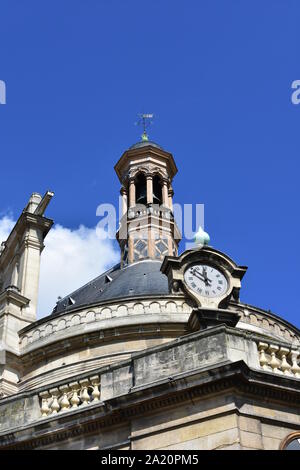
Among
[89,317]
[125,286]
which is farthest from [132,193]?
[89,317]

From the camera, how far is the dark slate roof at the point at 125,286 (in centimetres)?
2614

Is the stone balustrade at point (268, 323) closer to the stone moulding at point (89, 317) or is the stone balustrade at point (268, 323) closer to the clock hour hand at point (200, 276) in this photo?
the stone moulding at point (89, 317)

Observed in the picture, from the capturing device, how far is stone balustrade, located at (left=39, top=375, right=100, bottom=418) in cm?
1243

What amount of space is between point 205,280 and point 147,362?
17.7 ft

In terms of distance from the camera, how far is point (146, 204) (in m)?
38.8

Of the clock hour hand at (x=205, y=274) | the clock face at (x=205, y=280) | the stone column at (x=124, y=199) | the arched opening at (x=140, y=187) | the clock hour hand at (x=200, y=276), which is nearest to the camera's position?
the clock face at (x=205, y=280)

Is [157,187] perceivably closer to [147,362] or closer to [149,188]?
[149,188]

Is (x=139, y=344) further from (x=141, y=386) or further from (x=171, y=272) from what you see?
(x=141, y=386)

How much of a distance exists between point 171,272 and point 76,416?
5.81 metres

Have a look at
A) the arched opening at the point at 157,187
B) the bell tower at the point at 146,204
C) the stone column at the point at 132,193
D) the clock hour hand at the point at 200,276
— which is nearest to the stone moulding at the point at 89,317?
the clock hour hand at the point at 200,276

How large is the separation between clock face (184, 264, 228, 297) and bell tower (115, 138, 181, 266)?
53.3ft

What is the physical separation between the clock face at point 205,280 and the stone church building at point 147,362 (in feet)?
0.11

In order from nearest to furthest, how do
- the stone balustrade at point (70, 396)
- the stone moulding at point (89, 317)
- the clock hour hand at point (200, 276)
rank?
the stone balustrade at point (70, 396), the clock hour hand at point (200, 276), the stone moulding at point (89, 317)
